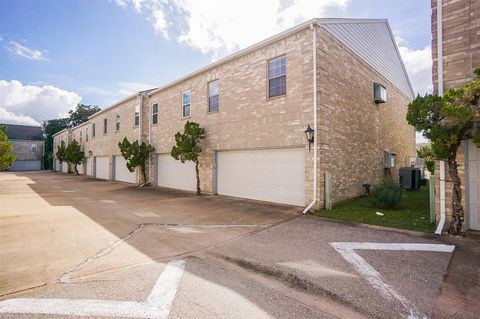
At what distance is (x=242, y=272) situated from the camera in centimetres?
395

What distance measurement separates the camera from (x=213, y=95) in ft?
40.5

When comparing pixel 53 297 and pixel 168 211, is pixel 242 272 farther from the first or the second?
pixel 168 211

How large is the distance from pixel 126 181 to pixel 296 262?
719 inches

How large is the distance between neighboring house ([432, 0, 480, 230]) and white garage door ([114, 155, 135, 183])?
18172mm

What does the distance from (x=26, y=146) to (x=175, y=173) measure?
159 ft

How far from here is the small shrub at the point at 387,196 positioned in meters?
8.42

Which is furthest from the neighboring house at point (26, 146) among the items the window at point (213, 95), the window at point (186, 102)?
the window at point (213, 95)

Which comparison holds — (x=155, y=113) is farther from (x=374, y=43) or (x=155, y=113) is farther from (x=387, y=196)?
(x=387, y=196)

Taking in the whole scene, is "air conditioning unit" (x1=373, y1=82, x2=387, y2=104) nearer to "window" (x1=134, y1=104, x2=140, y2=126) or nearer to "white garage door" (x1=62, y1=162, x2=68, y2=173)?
"window" (x1=134, y1=104, x2=140, y2=126)

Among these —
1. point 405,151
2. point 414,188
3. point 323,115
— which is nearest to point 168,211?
point 323,115

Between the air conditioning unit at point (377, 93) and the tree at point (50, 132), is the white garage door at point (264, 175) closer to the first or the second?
the air conditioning unit at point (377, 93)

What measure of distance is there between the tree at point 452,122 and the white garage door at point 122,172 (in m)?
17.9

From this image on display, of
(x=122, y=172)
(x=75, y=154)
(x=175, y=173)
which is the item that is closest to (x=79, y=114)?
(x=75, y=154)

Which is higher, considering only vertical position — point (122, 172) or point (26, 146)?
point (26, 146)
